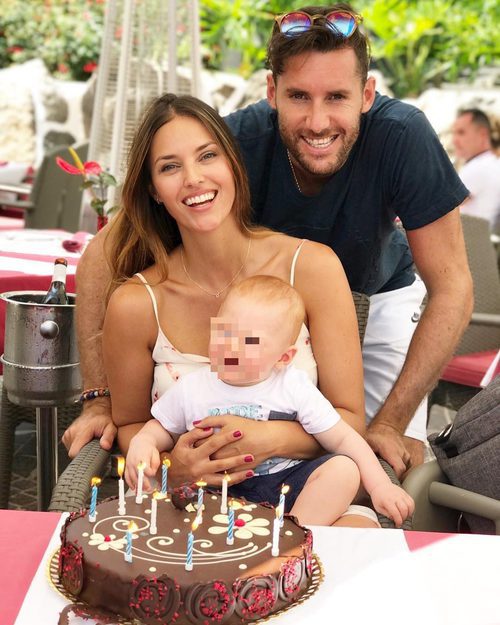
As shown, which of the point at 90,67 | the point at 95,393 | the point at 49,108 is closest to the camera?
the point at 95,393

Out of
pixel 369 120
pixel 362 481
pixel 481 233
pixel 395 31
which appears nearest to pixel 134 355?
pixel 362 481

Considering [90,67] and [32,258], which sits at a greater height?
[90,67]

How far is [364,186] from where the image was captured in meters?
2.64

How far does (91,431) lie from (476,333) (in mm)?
2406

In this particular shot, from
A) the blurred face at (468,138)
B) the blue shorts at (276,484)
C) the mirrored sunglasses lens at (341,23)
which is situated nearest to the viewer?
the blue shorts at (276,484)

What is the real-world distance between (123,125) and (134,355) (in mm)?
3011

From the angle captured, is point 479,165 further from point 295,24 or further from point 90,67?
point 90,67

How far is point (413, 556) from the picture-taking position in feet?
4.62

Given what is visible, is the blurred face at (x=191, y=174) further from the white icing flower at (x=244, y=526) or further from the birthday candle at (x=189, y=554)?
the birthday candle at (x=189, y=554)

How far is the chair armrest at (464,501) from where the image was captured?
2061mm

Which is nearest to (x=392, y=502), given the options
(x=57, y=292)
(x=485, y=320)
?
(x=57, y=292)

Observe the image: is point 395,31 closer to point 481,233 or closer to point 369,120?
point 481,233

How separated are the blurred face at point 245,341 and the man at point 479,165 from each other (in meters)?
4.55

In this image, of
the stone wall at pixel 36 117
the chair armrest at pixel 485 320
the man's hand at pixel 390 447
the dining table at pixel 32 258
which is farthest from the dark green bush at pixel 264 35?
the man's hand at pixel 390 447
